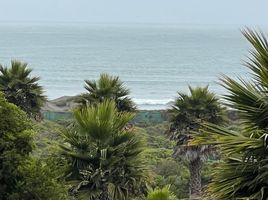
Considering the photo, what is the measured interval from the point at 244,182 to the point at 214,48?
175180 mm

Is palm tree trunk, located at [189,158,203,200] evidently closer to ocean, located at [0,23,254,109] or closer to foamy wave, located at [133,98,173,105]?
ocean, located at [0,23,254,109]

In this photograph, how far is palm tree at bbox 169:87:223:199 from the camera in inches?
912

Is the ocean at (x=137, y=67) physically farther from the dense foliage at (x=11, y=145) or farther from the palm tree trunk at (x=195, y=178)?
the dense foliage at (x=11, y=145)

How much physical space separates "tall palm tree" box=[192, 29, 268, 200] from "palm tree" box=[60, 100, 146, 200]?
525 centimetres

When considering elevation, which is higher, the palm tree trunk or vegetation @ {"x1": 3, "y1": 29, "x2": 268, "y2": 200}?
vegetation @ {"x1": 3, "y1": 29, "x2": 268, "y2": 200}

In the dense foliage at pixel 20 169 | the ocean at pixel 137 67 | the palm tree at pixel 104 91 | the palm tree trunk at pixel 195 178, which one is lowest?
the palm tree trunk at pixel 195 178

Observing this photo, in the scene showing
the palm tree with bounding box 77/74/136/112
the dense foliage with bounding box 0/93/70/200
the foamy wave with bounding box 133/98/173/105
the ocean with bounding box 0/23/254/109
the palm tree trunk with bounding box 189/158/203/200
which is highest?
the ocean with bounding box 0/23/254/109

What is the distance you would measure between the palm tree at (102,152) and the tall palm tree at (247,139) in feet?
17.2

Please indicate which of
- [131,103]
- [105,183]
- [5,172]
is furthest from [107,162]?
[131,103]

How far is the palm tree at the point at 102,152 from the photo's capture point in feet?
38.7

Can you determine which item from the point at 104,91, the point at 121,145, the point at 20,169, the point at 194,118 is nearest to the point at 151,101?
the point at 194,118

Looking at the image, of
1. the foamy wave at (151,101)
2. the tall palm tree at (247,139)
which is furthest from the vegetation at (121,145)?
the foamy wave at (151,101)

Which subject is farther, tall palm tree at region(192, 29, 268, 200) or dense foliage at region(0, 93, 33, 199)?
dense foliage at region(0, 93, 33, 199)

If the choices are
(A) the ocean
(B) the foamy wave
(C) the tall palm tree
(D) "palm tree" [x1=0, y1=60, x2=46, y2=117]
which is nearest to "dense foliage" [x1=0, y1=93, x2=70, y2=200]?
(C) the tall palm tree
